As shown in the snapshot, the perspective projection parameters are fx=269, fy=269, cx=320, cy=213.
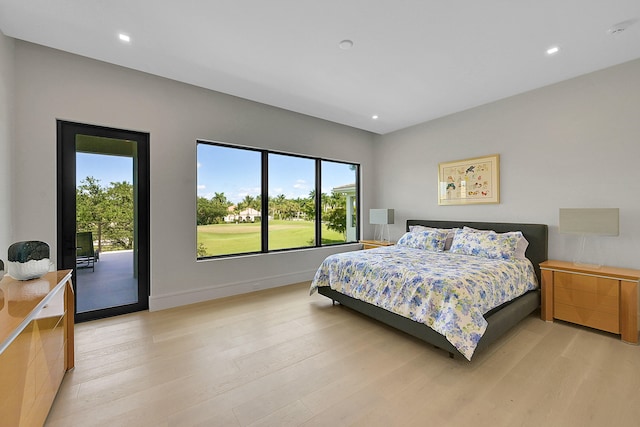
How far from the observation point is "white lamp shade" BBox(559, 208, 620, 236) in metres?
2.78

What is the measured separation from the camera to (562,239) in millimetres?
3383

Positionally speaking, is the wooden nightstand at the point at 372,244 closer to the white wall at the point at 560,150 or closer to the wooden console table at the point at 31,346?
the white wall at the point at 560,150

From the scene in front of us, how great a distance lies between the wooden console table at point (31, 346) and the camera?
113cm

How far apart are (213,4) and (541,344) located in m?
4.13

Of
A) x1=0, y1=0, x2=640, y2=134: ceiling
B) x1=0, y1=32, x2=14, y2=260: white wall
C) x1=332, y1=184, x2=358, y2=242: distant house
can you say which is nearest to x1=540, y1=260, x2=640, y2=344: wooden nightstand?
x1=0, y1=0, x2=640, y2=134: ceiling

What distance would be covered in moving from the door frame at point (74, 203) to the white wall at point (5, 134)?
0.36 m

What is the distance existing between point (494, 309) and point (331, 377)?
1.70 m

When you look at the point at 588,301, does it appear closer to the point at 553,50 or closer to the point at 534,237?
the point at 534,237

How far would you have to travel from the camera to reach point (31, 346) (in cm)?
138

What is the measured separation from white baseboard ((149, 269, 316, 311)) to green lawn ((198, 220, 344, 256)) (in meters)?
0.49

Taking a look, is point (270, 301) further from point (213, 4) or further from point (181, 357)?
point (213, 4)

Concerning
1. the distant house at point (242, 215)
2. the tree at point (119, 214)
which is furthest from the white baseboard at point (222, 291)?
the distant house at point (242, 215)

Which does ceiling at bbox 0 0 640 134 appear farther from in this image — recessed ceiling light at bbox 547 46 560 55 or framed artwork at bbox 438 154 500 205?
framed artwork at bbox 438 154 500 205

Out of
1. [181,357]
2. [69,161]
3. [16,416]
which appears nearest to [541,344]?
[181,357]
